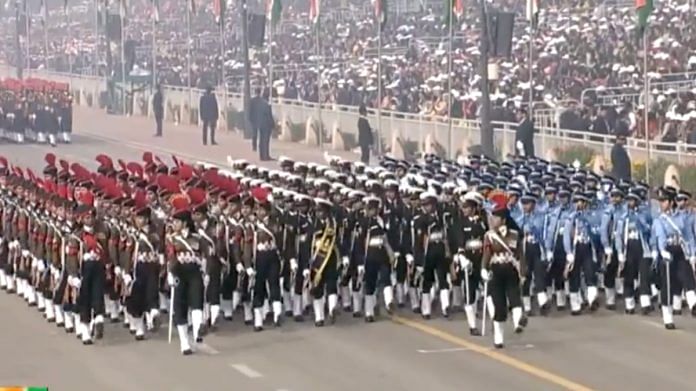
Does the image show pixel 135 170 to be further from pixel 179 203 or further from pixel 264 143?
pixel 264 143

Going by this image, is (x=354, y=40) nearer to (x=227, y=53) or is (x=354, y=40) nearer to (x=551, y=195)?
(x=227, y=53)

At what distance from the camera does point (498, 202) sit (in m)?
21.6

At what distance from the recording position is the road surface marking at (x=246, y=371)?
788 inches

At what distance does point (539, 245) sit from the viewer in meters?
24.2

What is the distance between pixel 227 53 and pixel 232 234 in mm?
49912

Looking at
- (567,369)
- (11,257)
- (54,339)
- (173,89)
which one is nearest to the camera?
(567,369)

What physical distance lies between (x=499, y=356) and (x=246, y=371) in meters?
2.75

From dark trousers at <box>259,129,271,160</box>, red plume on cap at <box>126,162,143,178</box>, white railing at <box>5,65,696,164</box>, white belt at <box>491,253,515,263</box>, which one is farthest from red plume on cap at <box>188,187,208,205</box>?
dark trousers at <box>259,129,271,160</box>

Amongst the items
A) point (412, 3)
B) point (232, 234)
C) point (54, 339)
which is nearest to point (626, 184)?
point (232, 234)

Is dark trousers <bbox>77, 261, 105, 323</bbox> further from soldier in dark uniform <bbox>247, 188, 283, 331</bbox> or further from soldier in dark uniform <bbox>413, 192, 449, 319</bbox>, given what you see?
soldier in dark uniform <bbox>413, 192, 449, 319</bbox>

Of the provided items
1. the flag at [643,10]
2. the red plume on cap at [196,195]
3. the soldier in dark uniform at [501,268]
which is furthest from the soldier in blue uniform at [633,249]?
the flag at [643,10]

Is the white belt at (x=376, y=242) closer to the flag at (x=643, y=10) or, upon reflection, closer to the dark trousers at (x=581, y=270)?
the dark trousers at (x=581, y=270)

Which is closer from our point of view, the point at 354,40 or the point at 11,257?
the point at 11,257

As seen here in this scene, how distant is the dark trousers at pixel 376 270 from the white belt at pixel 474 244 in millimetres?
1353
